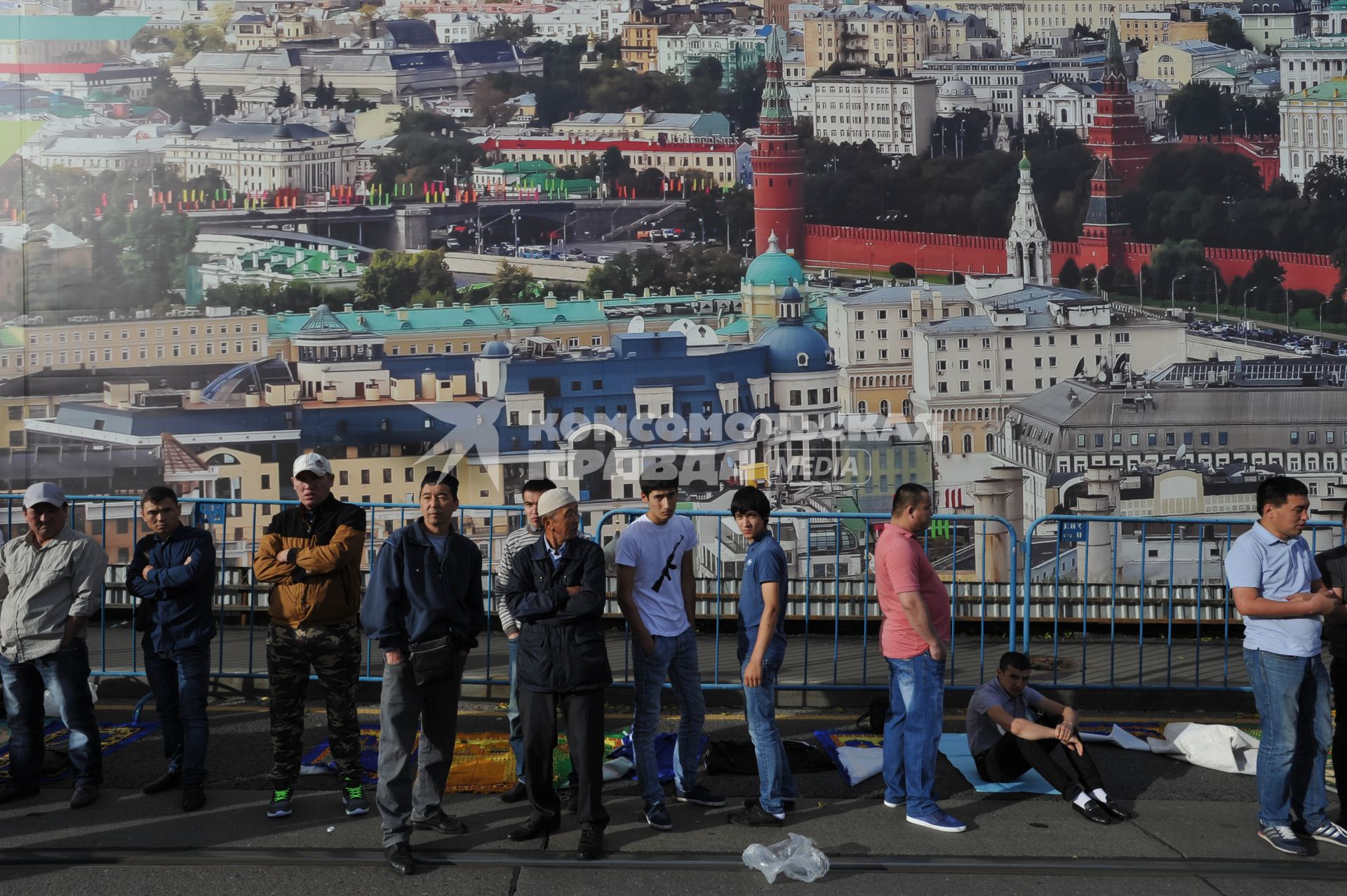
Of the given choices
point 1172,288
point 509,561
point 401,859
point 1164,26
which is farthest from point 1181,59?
point 401,859

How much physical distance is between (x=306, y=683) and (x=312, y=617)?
282 millimetres

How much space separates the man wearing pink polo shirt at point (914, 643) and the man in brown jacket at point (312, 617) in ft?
6.10

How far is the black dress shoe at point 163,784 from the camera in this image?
608cm

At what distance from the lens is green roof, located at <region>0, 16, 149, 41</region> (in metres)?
21.2

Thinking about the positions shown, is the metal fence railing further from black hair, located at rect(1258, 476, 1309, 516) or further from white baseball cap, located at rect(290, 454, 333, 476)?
black hair, located at rect(1258, 476, 1309, 516)

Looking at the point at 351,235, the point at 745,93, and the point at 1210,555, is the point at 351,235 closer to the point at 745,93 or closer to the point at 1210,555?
the point at 745,93

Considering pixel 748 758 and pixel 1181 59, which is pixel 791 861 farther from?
pixel 1181 59

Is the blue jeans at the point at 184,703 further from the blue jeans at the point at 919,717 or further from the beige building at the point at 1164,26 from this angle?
the beige building at the point at 1164,26

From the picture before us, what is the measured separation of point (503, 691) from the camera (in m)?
7.68

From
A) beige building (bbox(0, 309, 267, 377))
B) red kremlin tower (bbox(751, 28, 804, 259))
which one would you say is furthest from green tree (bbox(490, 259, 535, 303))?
beige building (bbox(0, 309, 267, 377))

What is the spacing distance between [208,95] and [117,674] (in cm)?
1685

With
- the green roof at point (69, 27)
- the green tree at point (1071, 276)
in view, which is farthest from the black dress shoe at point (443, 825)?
the green roof at point (69, 27)

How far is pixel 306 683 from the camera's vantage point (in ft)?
19.6

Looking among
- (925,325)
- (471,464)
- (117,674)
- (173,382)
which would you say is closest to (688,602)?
→ (117,674)
